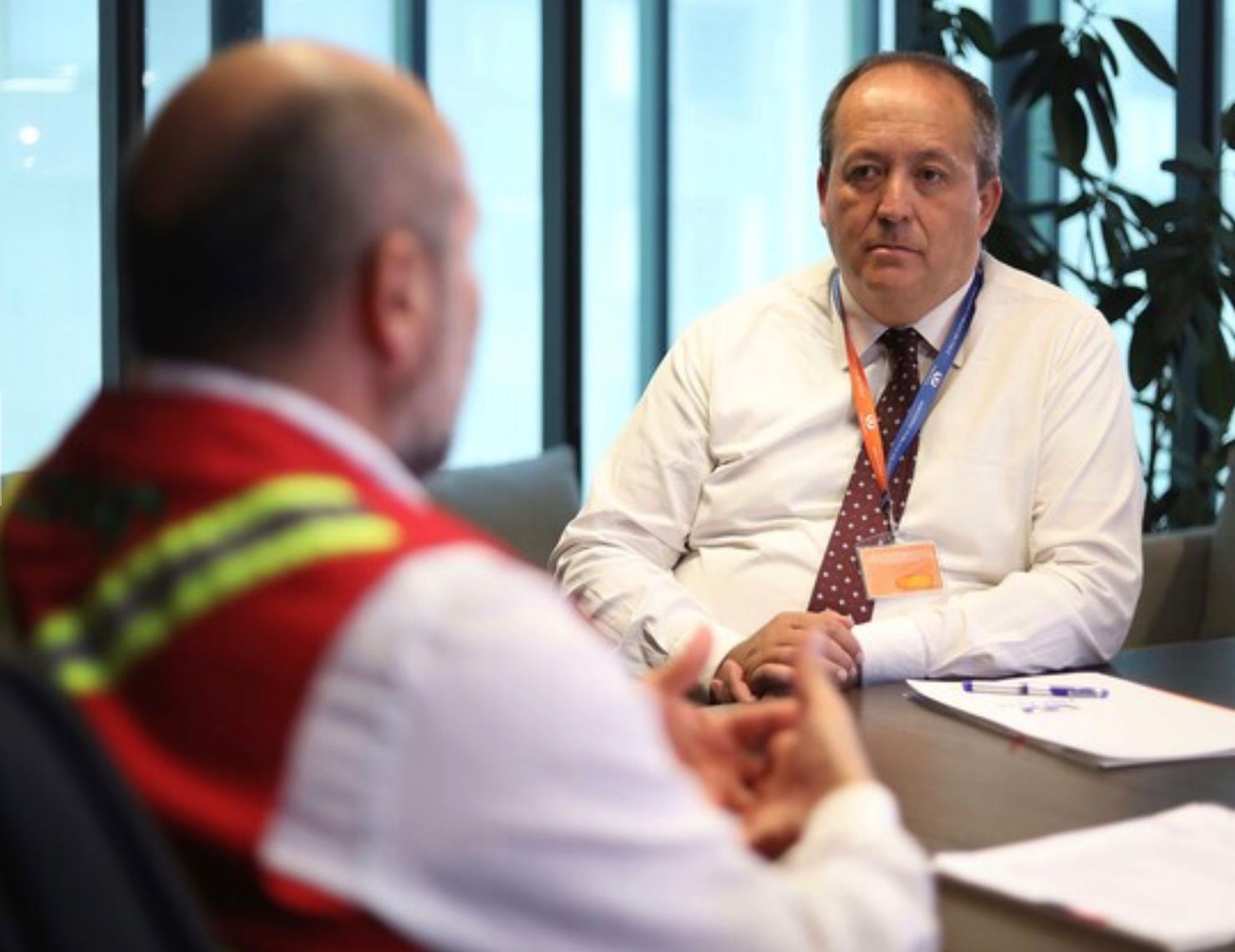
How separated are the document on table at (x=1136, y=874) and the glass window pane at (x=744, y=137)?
4.19m

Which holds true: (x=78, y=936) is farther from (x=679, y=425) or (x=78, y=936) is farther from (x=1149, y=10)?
(x=1149, y=10)

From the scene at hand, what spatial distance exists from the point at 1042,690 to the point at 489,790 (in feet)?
5.18

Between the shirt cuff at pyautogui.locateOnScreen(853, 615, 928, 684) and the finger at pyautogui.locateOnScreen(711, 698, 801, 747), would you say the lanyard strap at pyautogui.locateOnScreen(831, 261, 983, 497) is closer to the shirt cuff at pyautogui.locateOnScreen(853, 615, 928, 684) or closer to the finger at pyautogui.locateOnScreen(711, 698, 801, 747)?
the shirt cuff at pyautogui.locateOnScreen(853, 615, 928, 684)

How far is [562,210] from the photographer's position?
5410 mm

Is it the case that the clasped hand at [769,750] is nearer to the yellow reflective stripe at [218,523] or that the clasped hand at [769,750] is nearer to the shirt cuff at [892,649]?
the yellow reflective stripe at [218,523]

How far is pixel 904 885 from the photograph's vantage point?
1288 mm

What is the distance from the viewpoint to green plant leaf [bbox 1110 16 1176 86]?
5.28 m

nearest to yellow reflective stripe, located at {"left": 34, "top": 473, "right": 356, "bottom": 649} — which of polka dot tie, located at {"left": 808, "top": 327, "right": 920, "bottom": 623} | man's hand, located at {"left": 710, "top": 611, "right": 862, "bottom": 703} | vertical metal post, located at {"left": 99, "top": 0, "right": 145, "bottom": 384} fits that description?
man's hand, located at {"left": 710, "top": 611, "right": 862, "bottom": 703}

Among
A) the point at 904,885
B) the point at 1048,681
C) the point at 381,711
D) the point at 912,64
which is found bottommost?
the point at 1048,681

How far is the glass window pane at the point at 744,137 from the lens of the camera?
19.6 ft

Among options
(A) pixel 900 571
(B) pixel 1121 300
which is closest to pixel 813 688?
(A) pixel 900 571

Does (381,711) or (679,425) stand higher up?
(381,711)

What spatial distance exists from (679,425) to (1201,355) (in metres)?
2.19

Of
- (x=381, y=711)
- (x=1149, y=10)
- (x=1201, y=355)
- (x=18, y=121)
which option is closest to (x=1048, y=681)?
(x=381, y=711)
